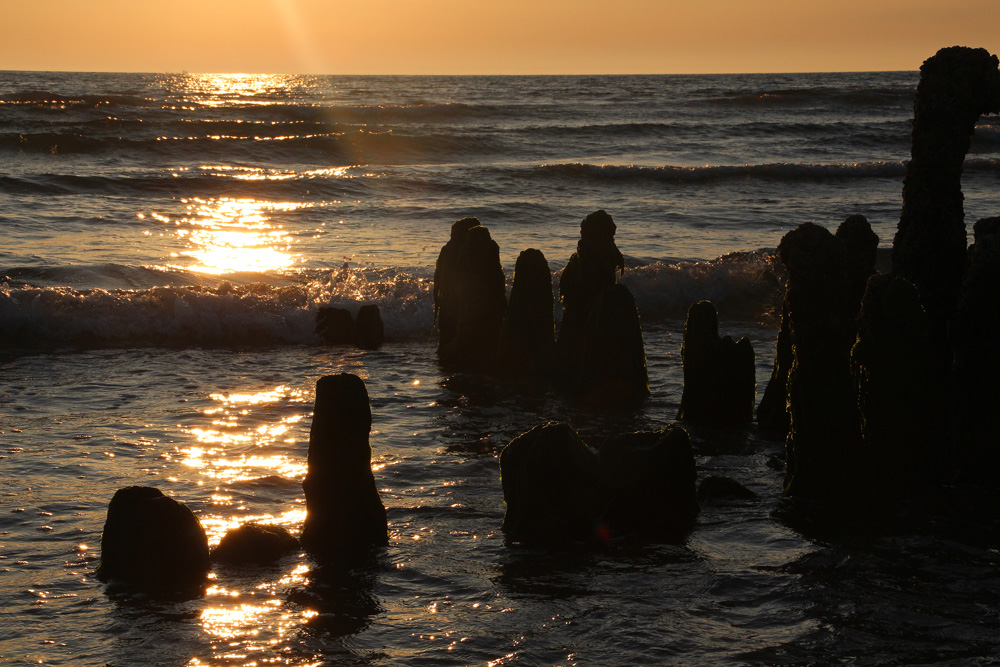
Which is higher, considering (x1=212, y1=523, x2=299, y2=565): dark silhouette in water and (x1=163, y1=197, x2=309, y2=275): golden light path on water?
(x1=163, y1=197, x2=309, y2=275): golden light path on water

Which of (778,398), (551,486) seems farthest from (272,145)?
(551,486)

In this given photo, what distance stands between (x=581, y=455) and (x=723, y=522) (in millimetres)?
1451

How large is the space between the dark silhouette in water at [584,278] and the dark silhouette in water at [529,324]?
229 millimetres

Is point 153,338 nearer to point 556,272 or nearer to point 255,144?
point 556,272

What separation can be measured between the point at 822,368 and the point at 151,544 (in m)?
5.02

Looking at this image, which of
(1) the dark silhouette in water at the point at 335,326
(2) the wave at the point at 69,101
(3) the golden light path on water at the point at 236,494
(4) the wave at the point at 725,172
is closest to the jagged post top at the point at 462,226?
(3) the golden light path on water at the point at 236,494

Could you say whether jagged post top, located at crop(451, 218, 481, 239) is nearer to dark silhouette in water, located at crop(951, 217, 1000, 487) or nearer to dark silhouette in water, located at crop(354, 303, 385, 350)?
dark silhouette in water, located at crop(354, 303, 385, 350)

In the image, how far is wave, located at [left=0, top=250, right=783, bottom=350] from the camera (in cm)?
1670

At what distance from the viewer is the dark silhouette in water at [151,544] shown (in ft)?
23.7

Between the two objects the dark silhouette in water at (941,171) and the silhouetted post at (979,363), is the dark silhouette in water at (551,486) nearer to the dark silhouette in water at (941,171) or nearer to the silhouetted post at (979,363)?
the silhouetted post at (979,363)

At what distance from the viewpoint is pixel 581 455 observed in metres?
7.86

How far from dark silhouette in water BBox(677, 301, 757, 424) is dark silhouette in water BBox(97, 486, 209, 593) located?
5.86 m

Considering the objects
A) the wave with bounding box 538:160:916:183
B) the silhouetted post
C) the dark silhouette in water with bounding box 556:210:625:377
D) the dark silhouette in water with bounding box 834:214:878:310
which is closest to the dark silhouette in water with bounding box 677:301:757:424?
the dark silhouette in water with bounding box 834:214:878:310

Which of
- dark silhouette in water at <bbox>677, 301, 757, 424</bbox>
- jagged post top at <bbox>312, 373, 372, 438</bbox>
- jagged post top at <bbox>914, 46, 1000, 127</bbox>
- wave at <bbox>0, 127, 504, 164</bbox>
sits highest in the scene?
wave at <bbox>0, 127, 504, 164</bbox>
